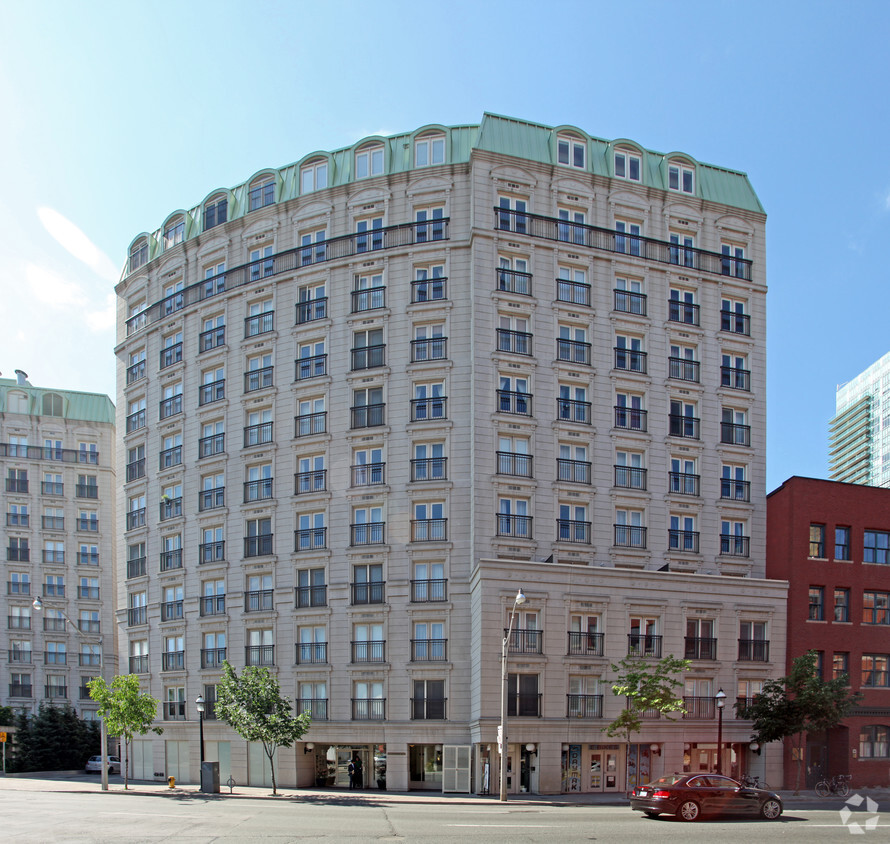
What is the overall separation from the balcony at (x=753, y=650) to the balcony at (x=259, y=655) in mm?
26352

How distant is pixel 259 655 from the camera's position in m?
52.5

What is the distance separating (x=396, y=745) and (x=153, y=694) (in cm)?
1936

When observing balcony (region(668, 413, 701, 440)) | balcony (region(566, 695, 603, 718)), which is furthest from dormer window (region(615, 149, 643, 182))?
balcony (region(566, 695, 603, 718))

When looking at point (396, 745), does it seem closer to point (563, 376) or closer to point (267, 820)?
point (267, 820)

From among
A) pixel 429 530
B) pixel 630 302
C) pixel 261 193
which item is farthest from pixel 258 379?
pixel 630 302

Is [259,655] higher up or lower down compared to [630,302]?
lower down

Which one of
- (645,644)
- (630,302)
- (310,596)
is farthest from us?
(630,302)

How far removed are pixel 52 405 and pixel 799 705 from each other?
231ft

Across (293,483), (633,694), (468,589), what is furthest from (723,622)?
(293,483)

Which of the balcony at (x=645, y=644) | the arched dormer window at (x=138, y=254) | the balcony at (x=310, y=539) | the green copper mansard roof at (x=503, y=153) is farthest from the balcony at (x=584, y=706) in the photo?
the arched dormer window at (x=138, y=254)

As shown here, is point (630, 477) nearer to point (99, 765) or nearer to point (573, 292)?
point (573, 292)

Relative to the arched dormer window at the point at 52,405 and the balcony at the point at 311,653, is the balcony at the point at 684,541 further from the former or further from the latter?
the arched dormer window at the point at 52,405

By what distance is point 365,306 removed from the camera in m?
53.5

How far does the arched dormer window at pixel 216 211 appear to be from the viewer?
2386 inches
